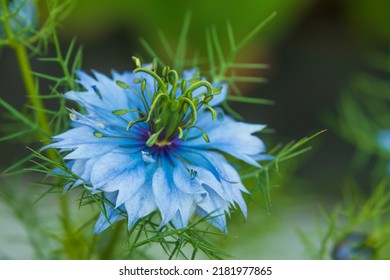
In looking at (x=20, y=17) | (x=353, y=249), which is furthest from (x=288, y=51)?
(x=20, y=17)

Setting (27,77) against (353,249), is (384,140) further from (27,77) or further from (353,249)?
(27,77)

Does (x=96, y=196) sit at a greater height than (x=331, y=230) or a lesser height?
greater

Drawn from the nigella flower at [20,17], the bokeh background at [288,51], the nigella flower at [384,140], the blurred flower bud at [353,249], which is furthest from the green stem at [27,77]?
the bokeh background at [288,51]

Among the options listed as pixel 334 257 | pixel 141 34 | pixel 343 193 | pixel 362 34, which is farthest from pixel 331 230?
pixel 362 34

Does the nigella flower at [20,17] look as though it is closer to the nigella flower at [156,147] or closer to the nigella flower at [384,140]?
the nigella flower at [156,147]

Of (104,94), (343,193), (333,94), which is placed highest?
(104,94)

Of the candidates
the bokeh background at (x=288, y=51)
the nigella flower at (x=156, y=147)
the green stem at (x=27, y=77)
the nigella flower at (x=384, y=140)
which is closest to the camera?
the nigella flower at (x=156, y=147)

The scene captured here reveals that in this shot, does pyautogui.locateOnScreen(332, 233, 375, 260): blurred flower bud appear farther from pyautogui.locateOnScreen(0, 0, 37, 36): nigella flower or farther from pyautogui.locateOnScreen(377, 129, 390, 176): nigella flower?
pyautogui.locateOnScreen(0, 0, 37, 36): nigella flower

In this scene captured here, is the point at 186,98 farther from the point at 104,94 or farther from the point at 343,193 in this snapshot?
the point at 343,193
